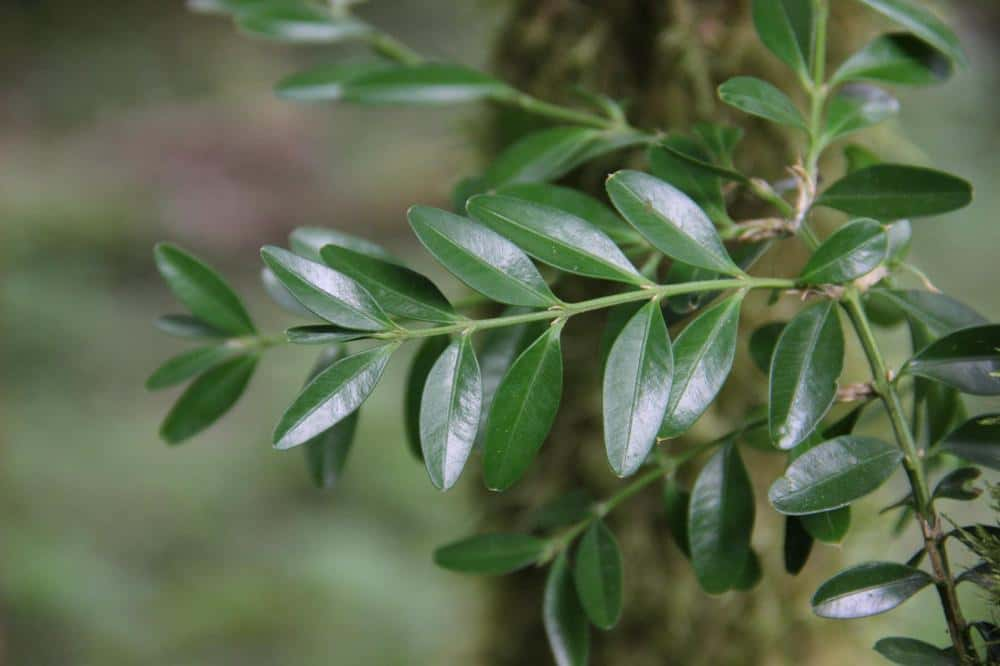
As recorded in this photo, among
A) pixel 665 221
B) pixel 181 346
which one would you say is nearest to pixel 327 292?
pixel 665 221

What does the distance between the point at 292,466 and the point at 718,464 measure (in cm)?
179

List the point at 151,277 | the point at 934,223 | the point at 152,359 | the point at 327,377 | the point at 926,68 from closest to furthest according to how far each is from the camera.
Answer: the point at 327,377 → the point at 926,68 → the point at 934,223 → the point at 152,359 → the point at 151,277

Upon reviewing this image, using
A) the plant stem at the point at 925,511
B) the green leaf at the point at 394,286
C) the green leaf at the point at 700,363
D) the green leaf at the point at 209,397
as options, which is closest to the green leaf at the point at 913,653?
the plant stem at the point at 925,511

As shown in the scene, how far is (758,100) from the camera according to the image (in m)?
0.43

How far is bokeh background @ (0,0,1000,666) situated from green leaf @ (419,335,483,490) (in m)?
0.51

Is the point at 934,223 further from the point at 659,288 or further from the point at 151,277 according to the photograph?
the point at 151,277

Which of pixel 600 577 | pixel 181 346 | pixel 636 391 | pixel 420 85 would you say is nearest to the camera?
pixel 636 391

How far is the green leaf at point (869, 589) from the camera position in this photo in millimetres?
354

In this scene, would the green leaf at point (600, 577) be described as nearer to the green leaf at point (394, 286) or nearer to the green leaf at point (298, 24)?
the green leaf at point (394, 286)

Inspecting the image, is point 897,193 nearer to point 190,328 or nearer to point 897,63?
point 897,63

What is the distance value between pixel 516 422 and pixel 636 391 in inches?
2.1

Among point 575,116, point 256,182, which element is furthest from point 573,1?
point 256,182

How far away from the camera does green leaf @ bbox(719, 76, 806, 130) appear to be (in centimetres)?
42

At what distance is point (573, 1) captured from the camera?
750 millimetres
